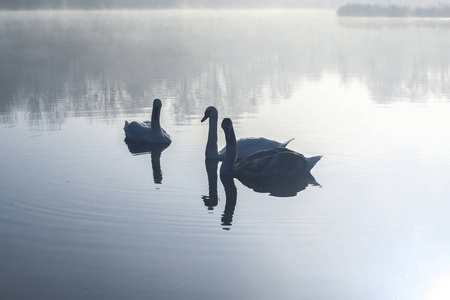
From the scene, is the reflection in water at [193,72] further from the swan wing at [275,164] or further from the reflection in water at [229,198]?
the swan wing at [275,164]

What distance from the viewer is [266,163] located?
16.5 meters

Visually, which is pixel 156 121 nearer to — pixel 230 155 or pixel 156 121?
pixel 156 121

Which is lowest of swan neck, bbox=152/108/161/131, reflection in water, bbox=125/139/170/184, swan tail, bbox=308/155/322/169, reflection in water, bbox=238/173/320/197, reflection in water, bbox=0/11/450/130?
reflection in water, bbox=0/11/450/130

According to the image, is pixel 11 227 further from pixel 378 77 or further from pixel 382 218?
pixel 378 77

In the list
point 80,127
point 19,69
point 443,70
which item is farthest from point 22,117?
point 443,70

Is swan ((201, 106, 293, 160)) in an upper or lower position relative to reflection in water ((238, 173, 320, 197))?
upper

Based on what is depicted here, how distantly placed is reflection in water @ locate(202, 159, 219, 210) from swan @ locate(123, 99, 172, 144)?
2.82 metres

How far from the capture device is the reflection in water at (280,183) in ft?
50.6

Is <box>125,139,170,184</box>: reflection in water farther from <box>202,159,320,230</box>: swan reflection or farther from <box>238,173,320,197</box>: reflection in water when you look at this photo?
<box>238,173,320,197</box>: reflection in water

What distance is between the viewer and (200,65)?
48.0m

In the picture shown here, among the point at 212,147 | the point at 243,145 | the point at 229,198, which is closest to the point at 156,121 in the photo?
the point at 212,147

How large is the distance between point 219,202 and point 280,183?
2.17 meters

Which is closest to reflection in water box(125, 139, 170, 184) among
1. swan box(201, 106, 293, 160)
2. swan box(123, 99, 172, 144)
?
swan box(123, 99, 172, 144)

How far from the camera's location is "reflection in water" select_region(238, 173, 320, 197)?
15426 mm
